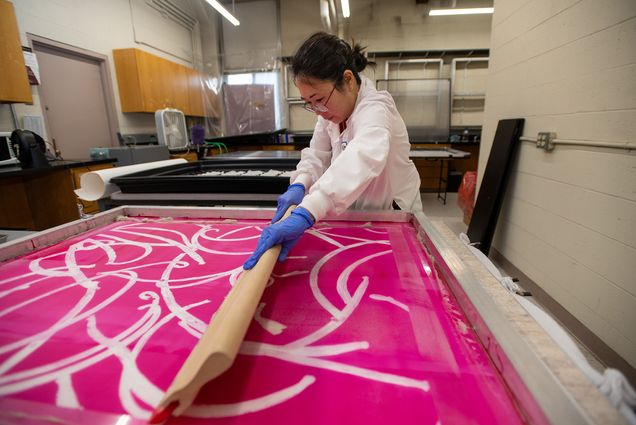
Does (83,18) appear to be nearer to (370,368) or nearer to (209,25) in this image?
(209,25)

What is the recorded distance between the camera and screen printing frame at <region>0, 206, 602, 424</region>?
36cm

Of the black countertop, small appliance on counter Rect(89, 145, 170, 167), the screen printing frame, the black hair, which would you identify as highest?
the black hair

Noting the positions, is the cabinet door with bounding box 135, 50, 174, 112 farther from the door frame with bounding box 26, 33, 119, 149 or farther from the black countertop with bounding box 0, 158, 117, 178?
the black countertop with bounding box 0, 158, 117, 178

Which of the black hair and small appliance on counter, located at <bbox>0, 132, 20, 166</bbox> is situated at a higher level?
the black hair

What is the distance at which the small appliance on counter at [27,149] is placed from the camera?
2.35 metres

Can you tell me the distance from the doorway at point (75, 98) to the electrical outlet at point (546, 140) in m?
4.55

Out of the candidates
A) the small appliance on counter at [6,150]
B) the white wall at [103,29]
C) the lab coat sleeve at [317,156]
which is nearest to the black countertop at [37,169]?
the small appliance on counter at [6,150]

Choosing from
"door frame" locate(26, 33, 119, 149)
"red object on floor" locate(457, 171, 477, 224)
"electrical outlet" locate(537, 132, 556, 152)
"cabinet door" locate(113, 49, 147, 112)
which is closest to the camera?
"electrical outlet" locate(537, 132, 556, 152)

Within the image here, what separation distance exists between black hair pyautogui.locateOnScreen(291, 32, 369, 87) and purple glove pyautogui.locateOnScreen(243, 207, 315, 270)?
0.50 m

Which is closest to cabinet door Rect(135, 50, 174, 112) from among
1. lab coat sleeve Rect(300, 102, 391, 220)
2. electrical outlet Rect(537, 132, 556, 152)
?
lab coat sleeve Rect(300, 102, 391, 220)

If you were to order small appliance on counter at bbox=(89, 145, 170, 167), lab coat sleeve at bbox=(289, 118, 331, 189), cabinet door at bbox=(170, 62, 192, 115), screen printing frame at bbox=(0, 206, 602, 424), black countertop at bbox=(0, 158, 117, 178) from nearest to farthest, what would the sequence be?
screen printing frame at bbox=(0, 206, 602, 424)
lab coat sleeve at bbox=(289, 118, 331, 189)
black countertop at bbox=(0, 158, 117, 178)
small appliance on counter at bbox=(89, 145, 170, 167)
cabinet door at bbox=(170, 62, 192, 115)

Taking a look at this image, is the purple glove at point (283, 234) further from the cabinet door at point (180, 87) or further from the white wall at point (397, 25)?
the white wall at point (397, 25)

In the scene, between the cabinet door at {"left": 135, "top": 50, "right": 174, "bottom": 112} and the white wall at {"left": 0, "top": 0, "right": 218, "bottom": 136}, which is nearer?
the white wall at {"left": 0, "top": 0, "right": 218, "bottom": 136}

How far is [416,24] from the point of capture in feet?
17.5
